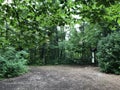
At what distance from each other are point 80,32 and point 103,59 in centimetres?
542

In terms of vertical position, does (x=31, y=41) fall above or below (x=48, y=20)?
below

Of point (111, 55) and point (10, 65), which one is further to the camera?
point (111, 55)

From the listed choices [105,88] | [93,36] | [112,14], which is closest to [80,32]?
[93,36]

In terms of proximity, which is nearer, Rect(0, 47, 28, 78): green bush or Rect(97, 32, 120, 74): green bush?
Rect(0, 47, 28, 78): green bush

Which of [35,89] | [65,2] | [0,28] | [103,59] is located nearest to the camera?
[65,2]

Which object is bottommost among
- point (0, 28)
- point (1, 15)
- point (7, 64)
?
point (7, 64)

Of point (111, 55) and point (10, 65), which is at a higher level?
point (111, 55)

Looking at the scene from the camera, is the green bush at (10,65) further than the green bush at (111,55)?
No

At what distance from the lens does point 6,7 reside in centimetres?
290

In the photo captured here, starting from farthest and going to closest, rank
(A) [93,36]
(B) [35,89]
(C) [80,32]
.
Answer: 1. (C) [80,32]
2. (A) [93,36]
3. (B) [35,89]

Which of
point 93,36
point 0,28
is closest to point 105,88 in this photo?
point 0,28

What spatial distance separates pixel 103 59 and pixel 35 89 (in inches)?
239

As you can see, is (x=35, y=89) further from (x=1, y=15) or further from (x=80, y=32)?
(x=80, y=32)

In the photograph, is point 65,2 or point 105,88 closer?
point 65,2
